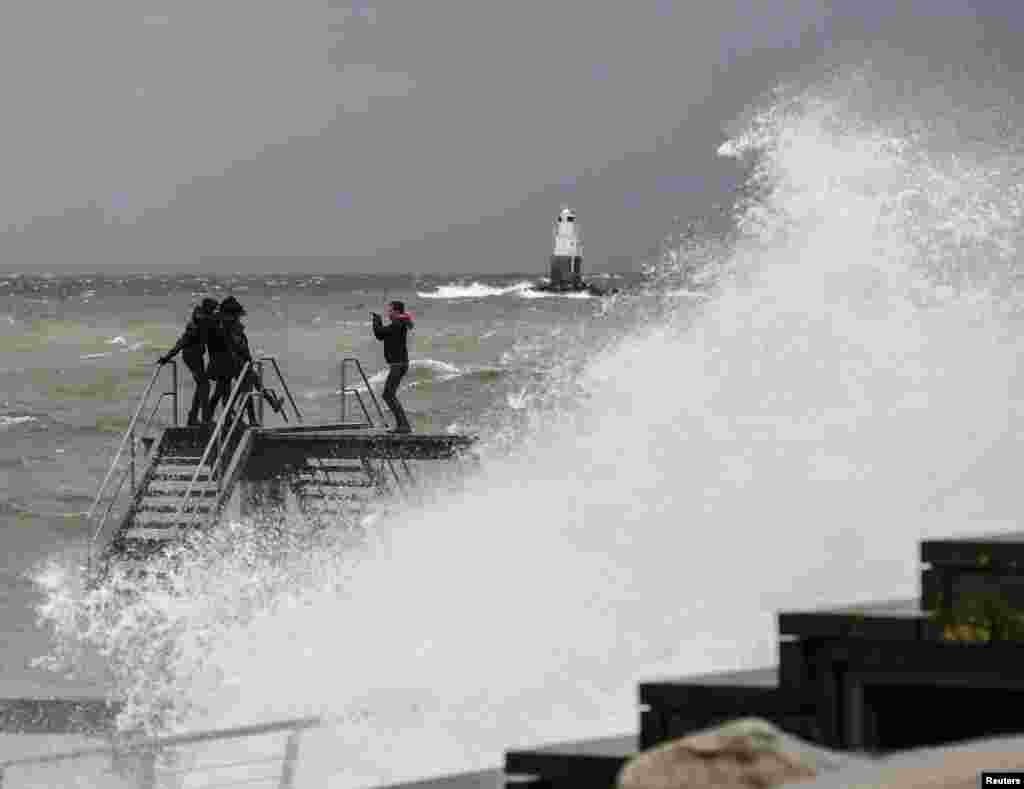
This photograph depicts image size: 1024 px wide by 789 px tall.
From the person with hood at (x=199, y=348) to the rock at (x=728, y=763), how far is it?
1991cm

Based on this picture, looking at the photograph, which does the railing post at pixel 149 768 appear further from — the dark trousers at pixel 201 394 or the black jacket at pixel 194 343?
the dark trousers at pixel 201 394

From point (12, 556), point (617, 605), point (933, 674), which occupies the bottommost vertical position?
point (12, 556)

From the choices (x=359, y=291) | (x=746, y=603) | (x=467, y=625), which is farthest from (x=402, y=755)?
(x=359, y=291)

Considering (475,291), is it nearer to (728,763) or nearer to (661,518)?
(661,518)

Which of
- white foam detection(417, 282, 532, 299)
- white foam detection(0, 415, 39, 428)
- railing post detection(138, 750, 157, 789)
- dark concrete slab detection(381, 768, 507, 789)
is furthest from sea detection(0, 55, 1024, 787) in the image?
white foam detection(417, 282, 532, 299)

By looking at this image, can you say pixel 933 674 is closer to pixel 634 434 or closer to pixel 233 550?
pixel 634 434

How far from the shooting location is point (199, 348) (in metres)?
25.8

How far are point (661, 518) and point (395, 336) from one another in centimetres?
755

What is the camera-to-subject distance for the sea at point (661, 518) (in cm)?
1598

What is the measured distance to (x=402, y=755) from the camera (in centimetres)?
1431

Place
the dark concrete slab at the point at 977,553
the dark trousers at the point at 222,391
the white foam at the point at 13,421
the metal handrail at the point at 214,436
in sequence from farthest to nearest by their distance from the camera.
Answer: the white foam at the point at 13,421 → the dark trousers at the point at 222,391 → the metal handrail at the point at 214,436 → the dark concrete slab at the point at 977,553

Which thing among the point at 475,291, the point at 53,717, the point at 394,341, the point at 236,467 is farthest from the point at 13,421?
the point at 475,291

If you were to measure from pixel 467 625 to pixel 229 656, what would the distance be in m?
4.13

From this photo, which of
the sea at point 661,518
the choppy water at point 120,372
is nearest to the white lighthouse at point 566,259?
the choppy water at point 120,372
